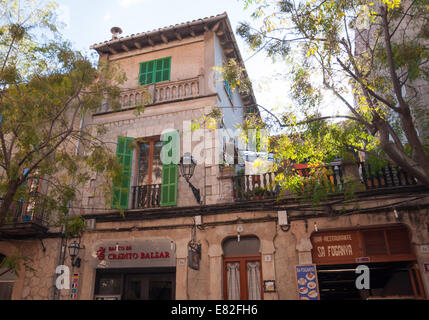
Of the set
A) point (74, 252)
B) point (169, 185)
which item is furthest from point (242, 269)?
point (74, 252)

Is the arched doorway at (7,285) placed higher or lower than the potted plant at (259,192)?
lower

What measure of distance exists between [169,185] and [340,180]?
14.9 feet

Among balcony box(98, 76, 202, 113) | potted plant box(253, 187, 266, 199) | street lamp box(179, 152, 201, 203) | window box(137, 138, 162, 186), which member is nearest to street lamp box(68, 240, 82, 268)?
window box(137, 138, 162, 186)

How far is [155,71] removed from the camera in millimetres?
11812

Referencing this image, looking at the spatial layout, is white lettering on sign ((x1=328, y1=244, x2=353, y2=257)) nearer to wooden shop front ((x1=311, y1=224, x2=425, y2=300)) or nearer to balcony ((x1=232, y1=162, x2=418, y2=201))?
wooden shop front ((x1=311, y1=224, x2=425, y2=300))

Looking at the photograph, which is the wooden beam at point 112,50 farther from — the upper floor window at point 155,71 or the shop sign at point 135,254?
the shop sign at point 135,254

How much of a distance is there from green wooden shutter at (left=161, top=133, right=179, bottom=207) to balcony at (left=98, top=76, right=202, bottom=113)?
6.13 feet

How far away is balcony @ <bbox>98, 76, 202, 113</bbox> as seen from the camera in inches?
430

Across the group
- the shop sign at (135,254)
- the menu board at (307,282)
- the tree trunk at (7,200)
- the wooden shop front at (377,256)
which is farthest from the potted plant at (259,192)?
the tree trunk at (7,200)

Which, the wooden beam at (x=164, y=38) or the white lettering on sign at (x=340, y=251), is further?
the wooden beam at (x=164, y=38)

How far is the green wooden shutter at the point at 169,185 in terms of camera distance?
9.68 meters

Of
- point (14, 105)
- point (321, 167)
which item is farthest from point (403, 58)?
point (14, 105)

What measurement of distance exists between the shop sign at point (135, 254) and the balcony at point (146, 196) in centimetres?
104
